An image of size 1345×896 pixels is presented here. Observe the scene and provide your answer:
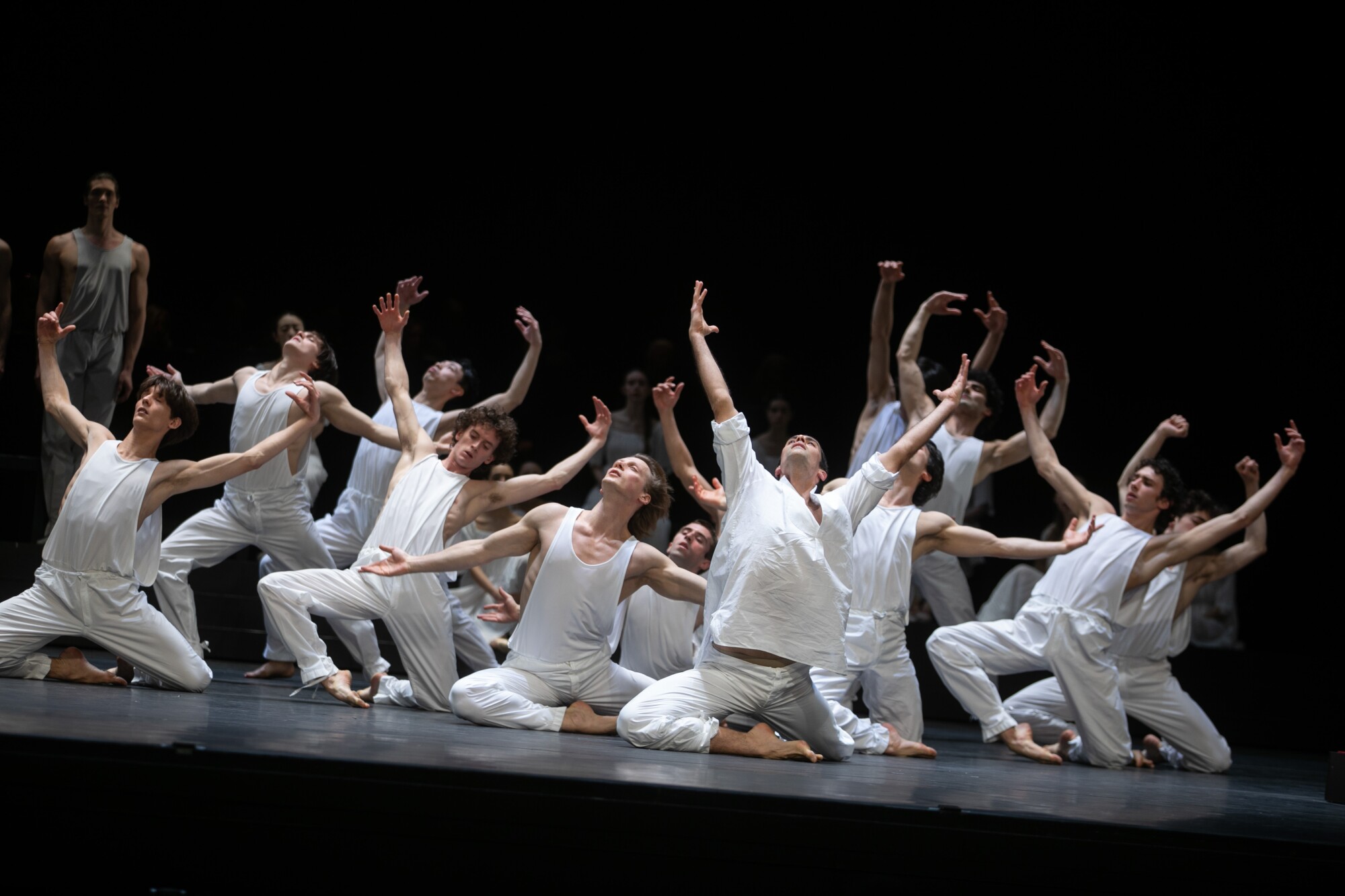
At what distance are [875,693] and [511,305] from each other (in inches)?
148

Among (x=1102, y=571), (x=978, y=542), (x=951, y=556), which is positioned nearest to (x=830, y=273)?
(x=951, y=556)

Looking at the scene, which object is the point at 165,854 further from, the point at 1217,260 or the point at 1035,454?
the point at 1217,260

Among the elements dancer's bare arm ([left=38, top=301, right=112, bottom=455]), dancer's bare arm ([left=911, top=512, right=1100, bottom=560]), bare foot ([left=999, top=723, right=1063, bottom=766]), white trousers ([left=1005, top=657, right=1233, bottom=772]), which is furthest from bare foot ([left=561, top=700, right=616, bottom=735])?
white trousers ([left=1005, top=657, right=1233, bottom=772])

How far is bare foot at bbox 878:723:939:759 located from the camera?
4242mm

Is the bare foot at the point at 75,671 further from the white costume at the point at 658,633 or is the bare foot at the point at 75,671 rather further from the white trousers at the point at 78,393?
the white costume at the point at 658,633

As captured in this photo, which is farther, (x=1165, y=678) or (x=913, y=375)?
(x=913, y=375)

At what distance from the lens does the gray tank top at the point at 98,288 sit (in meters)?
5.17

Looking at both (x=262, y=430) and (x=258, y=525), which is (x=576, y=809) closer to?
(x=258, y=525)

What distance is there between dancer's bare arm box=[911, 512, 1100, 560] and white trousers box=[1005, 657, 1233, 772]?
656mm

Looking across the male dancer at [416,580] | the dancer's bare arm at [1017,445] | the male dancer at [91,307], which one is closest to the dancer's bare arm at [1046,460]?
the dancer's bare arm at [1017,445]

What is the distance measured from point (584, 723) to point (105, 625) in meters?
1.56

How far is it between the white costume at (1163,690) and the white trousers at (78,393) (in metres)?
3.99

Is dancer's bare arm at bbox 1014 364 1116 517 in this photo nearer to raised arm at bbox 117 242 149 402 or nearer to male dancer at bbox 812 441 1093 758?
male dancer at bbox 812 441 1093 758

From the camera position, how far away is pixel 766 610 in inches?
142
